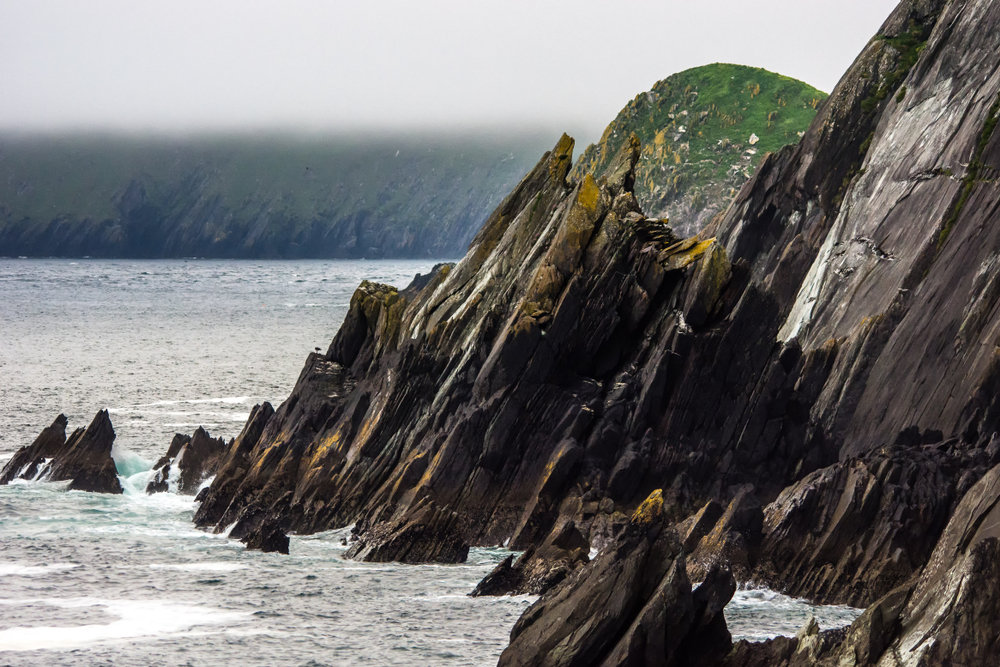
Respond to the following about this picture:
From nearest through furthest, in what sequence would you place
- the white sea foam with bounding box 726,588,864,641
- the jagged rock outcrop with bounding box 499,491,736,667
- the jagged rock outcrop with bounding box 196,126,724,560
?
the jagged rock outcrop with bounding box 499,491,736,667 → the white sea foam with bounding box 726,588,864,641 → the jagged rock outcrop with bounding box 196,126,724,560

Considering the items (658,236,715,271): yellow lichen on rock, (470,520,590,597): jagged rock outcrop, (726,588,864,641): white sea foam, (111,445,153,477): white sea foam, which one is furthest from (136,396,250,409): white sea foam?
(726,588,864,641): white sea foam

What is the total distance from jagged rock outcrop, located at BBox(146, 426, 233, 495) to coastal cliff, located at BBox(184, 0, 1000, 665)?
204 cm

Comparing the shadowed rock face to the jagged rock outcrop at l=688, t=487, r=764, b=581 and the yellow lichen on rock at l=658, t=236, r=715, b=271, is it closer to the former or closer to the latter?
the yellow lichen on rock at l=658, t=236, r=715, b=271

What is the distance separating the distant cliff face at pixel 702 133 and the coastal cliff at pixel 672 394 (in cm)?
9291

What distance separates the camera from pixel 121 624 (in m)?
30.2

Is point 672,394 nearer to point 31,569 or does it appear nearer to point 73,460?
point 31,569

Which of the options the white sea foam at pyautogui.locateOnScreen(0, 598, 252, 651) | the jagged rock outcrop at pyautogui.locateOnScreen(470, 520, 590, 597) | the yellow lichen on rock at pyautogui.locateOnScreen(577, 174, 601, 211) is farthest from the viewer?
the yellow lichen on rock at pyautogui.locateOnScreen(577, 174, 601, 211)

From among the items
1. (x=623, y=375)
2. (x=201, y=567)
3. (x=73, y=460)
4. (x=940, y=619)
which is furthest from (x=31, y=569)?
(x=940, y=619)

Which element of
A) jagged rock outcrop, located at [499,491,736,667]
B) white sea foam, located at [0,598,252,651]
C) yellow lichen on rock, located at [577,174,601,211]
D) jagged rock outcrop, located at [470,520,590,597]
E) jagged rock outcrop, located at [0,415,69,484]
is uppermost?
yellow lichen on rock, located at [577,174,601,211]

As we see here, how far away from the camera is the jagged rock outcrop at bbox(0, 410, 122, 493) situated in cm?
4916

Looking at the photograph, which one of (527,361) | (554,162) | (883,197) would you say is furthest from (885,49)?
(527,361)

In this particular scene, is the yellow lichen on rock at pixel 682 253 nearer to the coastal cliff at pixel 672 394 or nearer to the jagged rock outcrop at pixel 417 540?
the coastal cliff at pixel 672 394

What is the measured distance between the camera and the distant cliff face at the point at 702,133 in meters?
146

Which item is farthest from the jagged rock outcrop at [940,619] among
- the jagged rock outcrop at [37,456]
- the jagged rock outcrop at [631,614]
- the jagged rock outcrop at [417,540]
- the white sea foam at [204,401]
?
the white sea foam at [204,401]
